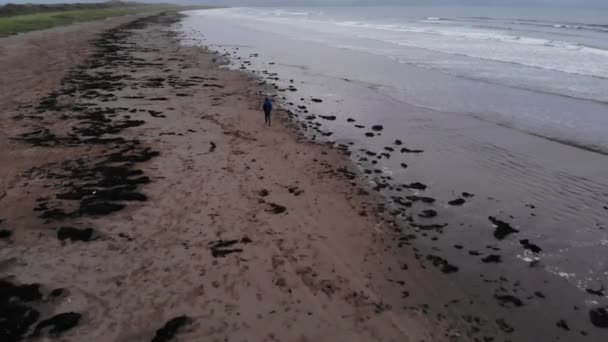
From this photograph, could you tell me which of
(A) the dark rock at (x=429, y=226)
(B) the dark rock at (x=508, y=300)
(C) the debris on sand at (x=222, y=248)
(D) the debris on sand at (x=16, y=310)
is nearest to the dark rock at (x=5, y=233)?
(D) the debris on sand at (x=16, y=310)

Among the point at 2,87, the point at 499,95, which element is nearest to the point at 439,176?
the point at 499,95

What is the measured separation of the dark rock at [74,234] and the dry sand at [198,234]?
0.18 metres

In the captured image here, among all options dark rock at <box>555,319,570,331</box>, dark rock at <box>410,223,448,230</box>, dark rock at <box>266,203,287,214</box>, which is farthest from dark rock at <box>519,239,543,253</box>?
dark rock at <box>266,203,287,214</box>

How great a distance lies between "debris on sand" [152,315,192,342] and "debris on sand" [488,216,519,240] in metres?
7.50

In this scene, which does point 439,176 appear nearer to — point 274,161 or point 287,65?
point 274,161

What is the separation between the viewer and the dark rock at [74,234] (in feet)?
29.7

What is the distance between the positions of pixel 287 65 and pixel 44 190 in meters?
25.7

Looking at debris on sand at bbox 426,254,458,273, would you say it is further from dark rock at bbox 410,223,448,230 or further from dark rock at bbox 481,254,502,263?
dark rock at bbox 410,223,448,230

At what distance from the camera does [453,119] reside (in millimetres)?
19516

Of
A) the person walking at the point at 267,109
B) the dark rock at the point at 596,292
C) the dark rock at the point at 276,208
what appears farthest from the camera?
the person walking at the point at 267,109

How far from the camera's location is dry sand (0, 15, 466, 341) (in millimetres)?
7094

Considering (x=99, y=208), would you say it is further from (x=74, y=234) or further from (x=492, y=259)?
(x=492, y=259)

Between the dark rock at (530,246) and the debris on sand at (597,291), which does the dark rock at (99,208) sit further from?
the debris on sand at (597,291)

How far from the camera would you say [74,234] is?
30.1 feet
